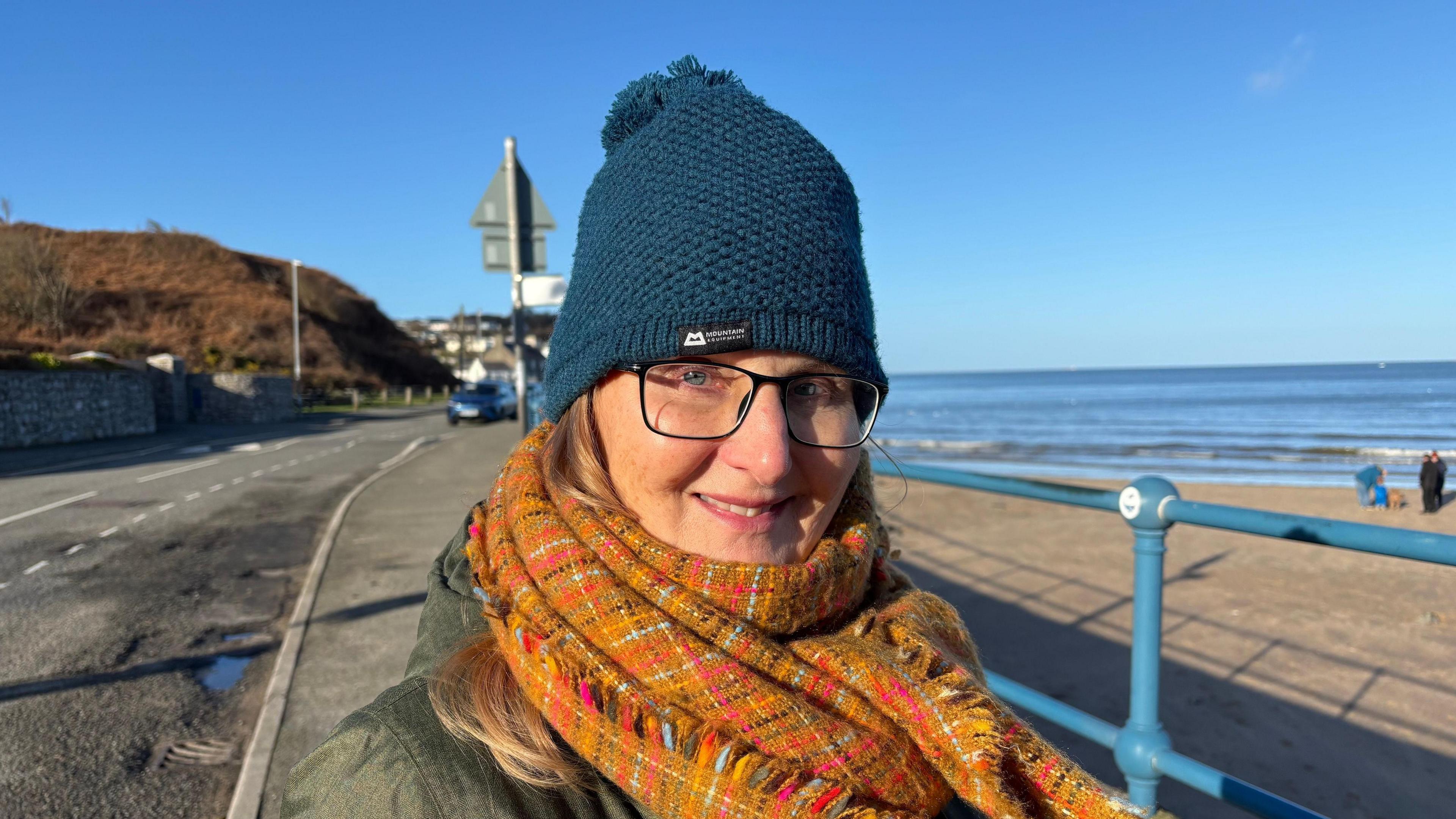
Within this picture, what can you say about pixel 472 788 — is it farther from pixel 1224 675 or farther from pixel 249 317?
pixel 249 317

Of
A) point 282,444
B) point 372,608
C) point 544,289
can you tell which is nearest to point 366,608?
point 372,608

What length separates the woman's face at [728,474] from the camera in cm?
128

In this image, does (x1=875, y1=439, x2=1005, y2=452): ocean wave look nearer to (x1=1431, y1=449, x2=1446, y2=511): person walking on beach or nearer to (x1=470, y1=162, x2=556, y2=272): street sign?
(x1=1431, y1=449, x2=1446, y2=511): person walking on beach

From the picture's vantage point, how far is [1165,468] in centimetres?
2152

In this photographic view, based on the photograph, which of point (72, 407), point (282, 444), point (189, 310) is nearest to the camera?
point (72, 407)

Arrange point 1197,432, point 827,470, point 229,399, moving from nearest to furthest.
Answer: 1. point 827,470
2. point 229,399
3. point 1197,432

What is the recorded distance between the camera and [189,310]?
43062 mm

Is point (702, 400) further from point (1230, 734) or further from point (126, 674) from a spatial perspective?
point (126, 674)

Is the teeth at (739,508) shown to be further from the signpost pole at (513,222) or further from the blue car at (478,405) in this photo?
the blue car at (478,405)

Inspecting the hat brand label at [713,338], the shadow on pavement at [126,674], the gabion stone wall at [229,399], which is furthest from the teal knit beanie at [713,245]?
the gabion stone wall at [229,399]

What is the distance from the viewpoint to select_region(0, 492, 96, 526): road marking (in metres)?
8.17

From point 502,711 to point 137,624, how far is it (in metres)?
5.16

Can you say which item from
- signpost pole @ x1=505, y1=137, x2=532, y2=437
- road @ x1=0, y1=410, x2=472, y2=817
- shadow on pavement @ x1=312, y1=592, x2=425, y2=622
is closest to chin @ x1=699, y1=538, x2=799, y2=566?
road @ x1=0, y1=410, x2=472, y2=817

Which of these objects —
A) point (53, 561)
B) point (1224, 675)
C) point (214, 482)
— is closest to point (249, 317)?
point (214, 482)
